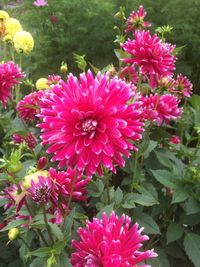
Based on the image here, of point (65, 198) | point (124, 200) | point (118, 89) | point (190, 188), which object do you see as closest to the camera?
point (118, 89)

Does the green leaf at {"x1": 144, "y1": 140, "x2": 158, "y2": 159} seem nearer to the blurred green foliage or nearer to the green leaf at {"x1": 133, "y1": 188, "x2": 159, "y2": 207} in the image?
the green leaf at {"x1": 133, "y1": 188, "x2": 159, "y2": 207}

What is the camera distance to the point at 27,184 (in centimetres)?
101

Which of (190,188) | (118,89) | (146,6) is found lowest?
(190,188)

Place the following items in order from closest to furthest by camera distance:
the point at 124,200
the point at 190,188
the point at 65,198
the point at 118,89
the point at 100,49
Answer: the point at 118,89, the point at 65,198, the point at 124,200, the point at 190,188, the point at 100,49

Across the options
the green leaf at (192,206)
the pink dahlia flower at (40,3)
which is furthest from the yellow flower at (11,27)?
the pink dahlia flower at (40,3)

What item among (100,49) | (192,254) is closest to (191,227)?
(192,254)

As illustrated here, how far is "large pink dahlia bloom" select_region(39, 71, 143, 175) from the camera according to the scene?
99 centimetres

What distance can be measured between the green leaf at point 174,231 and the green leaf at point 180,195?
167mm

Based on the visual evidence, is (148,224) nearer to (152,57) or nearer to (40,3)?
(152,57)

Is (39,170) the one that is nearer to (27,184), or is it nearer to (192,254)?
(27,184)

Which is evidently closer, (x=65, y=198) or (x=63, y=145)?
(x=63, y=145)

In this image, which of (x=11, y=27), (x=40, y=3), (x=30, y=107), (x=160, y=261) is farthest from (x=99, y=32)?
(x=160, y=261)

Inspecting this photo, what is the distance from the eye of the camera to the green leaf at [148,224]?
1.44 metres

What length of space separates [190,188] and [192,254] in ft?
0.80
